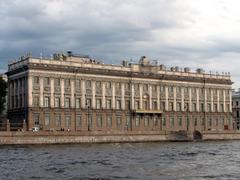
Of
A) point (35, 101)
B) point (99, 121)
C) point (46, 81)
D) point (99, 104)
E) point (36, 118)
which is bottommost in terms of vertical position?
point (99, 121)

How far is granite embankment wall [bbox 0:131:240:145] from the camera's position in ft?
258

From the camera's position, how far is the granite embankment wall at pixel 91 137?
78625 millimetres

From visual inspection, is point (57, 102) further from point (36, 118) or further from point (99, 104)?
point (99, 104)

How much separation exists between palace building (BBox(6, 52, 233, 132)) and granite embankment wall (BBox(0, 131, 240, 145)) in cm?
788

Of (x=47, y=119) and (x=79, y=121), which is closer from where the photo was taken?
(x=47, y=119)

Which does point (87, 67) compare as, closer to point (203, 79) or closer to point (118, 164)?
point (203, 79)

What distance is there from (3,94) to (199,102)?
155ft

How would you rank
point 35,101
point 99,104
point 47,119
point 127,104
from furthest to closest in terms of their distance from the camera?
point 127,104 → point 99,104 → point 47,119 → point 35,101

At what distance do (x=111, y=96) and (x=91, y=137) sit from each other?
23671mm

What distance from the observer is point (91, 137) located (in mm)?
88062

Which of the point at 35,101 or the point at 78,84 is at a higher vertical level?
the point at 78,84

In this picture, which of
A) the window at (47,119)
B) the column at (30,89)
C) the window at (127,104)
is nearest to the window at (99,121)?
the window at (127,104)

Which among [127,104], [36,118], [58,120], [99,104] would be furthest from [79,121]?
[127,104]

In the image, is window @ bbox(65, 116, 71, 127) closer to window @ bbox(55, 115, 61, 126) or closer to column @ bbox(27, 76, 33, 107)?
window @ bbox(55, 115, 61, 126)
